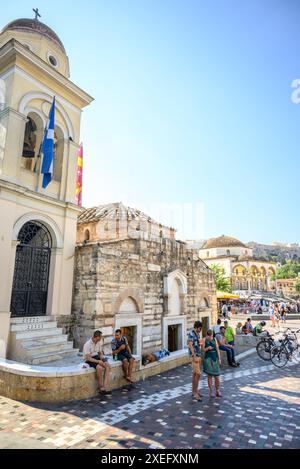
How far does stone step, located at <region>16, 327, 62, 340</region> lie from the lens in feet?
24.6

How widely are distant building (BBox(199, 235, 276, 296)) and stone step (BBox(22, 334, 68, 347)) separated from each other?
52.1 metres

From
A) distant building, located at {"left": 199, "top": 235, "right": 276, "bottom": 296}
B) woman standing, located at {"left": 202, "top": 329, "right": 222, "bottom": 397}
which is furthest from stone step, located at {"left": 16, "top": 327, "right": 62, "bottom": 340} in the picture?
distant building, located at {"left": 199, "top": 235, "right": 276, "bottom": 296}

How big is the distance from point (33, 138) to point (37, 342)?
666 cm

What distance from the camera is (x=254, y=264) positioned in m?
59.5

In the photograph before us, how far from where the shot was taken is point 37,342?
762cm

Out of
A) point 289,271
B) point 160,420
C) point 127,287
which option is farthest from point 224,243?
point 160,420

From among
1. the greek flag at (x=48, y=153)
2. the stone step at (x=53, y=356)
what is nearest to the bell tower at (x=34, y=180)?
the greek flag at (x=48, y=153)

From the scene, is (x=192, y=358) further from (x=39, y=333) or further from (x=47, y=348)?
(x=39, y=333)

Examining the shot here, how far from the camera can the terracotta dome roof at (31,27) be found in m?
9.84

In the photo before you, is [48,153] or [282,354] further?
[282,354]

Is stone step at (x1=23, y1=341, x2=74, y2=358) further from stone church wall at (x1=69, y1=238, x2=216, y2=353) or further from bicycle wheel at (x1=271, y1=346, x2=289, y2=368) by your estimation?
bicycle wheel at (x1=271, y1=346, x2=289, y2=368)

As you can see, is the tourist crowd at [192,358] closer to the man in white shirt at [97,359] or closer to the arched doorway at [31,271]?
the man in white shirt at [97,359]

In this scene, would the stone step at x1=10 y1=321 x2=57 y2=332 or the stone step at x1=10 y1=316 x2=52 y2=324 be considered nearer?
the stone step at x1=10 y1=321 x2=57 y2=332
